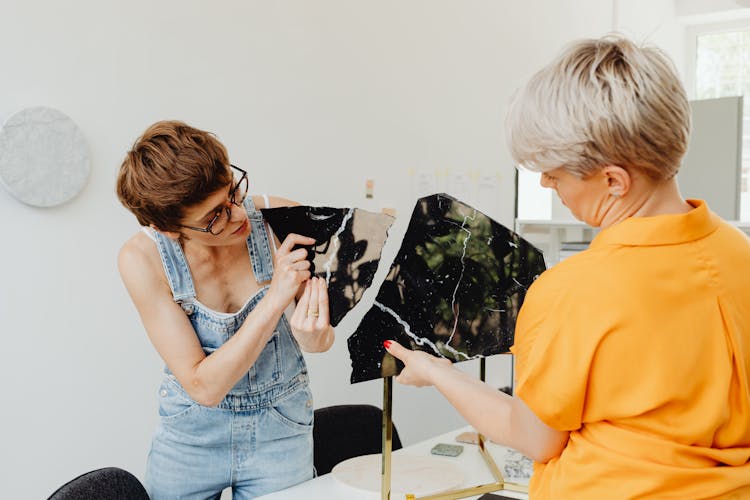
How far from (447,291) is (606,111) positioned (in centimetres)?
59

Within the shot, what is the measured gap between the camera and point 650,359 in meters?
0.77

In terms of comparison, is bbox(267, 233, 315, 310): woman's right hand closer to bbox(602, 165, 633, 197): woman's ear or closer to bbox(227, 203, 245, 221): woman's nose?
bbox(227, 203, 245, 221): woman's nose

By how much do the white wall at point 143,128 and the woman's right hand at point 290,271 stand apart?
1.72ft

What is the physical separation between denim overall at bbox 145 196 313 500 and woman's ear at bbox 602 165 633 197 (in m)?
0.82

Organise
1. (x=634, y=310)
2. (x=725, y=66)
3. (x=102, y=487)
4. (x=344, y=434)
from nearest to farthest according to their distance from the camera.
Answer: (x=634, y=310) → (x=102, y=487) → (x=344, y=434) → (x=725, y=66)

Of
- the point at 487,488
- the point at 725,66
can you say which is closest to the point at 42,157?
the point at 487,488

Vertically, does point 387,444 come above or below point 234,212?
below

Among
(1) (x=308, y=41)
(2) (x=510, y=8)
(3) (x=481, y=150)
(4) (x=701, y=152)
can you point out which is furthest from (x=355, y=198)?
Result: (4) (x=701, y=152)

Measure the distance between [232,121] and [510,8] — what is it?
80.7 inches

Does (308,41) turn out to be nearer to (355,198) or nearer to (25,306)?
(355,198)

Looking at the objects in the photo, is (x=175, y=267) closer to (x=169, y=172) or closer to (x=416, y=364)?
(x=169, y=172)

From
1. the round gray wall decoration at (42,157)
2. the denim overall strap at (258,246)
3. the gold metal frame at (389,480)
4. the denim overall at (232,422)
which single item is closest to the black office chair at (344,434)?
the denim overall at (232,422)

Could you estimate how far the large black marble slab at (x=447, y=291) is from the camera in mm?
1265

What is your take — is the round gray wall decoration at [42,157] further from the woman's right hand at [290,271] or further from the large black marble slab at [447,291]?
the large black marble slab at [447,291]
